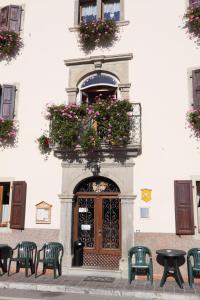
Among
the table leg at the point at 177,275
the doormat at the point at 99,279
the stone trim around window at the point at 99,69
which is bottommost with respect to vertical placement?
the doormat at the point at 99,279

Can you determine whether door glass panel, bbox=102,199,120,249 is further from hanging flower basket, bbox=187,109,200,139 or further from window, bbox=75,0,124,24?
window, bbox=75,0,124,24

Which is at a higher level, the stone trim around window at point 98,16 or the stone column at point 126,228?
the stone trim around window at point 98,16

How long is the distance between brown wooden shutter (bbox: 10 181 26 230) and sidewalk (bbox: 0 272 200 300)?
Answer: 1624 millimetres

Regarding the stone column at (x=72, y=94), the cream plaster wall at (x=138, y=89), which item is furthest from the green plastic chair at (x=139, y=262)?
the stone column at (x=72, y=94)

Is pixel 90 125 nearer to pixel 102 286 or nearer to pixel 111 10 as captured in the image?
pixel 111 10

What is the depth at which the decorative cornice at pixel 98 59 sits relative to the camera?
441 inches

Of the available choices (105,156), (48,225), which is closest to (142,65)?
(105,156)

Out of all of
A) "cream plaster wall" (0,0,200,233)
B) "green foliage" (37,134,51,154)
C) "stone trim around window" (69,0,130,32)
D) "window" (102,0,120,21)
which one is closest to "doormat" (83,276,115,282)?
"cream plaster wall" (0,0,200,233)

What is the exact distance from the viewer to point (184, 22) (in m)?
11.0

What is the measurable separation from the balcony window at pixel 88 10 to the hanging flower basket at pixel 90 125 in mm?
3481

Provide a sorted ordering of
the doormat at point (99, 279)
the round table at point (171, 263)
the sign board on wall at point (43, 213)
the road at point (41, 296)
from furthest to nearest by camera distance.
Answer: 1. the sign board on wall at point (43, 213)
2. the doormat at point (99, 279)
3. the round table at point (171, 263)
4. the road at point (41, 296)

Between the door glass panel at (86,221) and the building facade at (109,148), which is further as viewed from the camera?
the door glass panel at (86,221)

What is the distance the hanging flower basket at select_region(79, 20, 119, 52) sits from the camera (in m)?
11.4

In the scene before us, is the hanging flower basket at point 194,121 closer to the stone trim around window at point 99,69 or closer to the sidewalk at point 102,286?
the stone trim around window at point 99,69
